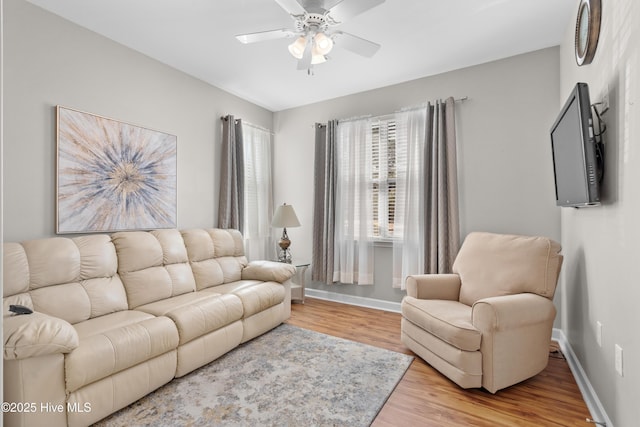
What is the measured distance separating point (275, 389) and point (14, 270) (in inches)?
71.4

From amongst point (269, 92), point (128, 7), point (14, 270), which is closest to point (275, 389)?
point (14, 270)

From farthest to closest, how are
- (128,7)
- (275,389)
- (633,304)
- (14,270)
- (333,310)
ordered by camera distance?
(333,310) < (128,7) < (275,389) < (14,270) < (633,304)

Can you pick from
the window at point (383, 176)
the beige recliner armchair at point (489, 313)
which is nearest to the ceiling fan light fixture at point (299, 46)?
the window at point (383, 176)

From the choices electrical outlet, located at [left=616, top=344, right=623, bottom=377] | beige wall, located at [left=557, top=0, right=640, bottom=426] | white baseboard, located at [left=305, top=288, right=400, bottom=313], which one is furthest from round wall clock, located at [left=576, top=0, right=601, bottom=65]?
white baseboard, located at [left=305, top=288, right=400, bottom=313]

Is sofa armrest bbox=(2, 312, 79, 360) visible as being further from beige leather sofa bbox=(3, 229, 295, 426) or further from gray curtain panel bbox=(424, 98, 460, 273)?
gray curtain panel bbox=(424, 98, 460, 273)

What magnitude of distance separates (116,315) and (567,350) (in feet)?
11.7

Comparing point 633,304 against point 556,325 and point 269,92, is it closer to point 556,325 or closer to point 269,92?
point 556,325

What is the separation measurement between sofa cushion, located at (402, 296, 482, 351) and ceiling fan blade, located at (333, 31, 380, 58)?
206 centimetres

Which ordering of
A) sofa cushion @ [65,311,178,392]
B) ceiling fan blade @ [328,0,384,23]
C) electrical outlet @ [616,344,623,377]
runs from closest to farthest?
1. electrical outlet @ [616,344,623,377]
2. sofa cushion @ [65,311,178,392]
3. ceiling fan blade @ [328,0,384,23]

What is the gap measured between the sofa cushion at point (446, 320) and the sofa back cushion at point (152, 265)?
2.03m

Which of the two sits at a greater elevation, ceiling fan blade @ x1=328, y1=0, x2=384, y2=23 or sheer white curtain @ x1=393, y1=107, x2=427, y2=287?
ceiling fan blade @ x1=328, y1=0, x2=384, y2=23

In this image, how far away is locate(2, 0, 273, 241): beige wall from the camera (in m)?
2.17

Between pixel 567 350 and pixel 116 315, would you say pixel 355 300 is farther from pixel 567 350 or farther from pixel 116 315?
pixel 116 315

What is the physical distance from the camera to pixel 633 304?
1.40 m
